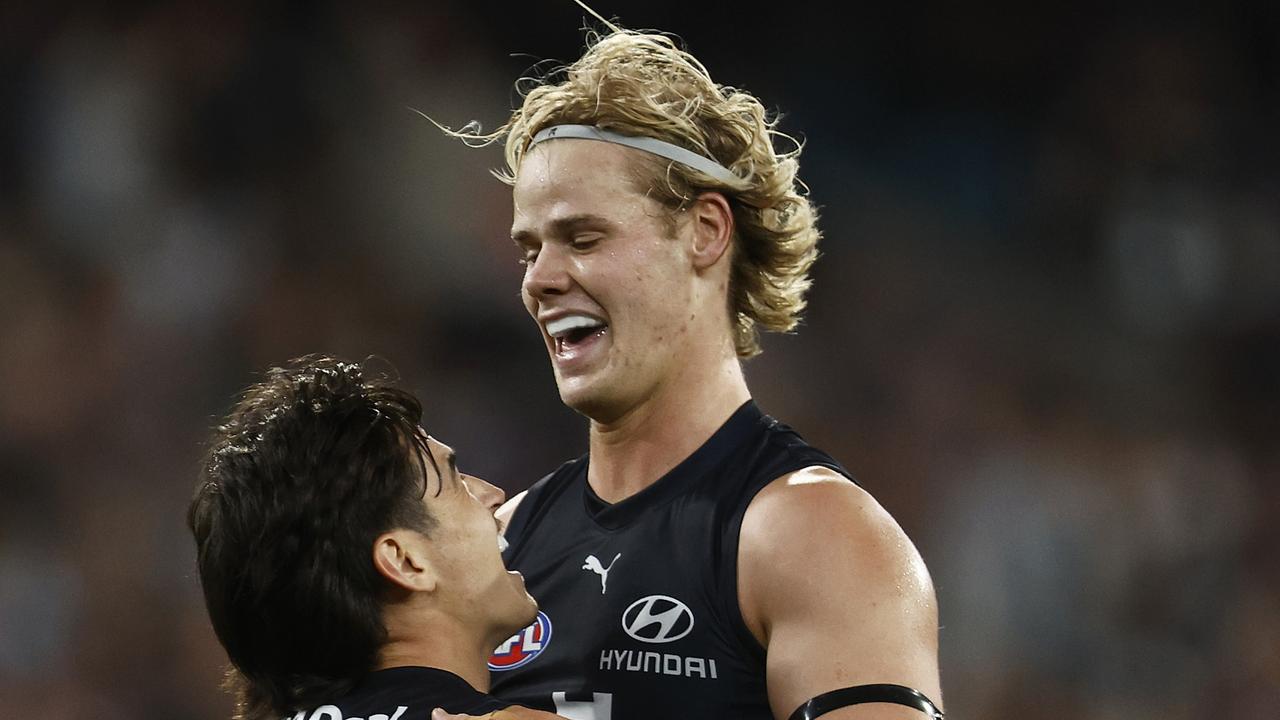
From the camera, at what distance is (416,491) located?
8.74ft

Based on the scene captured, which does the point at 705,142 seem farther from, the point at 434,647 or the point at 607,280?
the point at 434,647

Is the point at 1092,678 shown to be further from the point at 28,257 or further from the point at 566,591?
the point at 28,257

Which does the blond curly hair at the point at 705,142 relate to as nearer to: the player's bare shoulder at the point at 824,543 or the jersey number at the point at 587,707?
the player's bare shoulder at the point at 824,543

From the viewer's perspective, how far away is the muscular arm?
2.45m

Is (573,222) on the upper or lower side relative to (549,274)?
upper

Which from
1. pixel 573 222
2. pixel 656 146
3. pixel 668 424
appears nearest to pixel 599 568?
pixel 668 424

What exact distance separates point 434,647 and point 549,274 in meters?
0.97

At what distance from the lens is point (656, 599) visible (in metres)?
2.87

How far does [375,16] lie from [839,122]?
274cm

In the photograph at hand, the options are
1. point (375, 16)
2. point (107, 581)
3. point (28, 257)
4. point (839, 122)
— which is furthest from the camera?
point (839, 122)

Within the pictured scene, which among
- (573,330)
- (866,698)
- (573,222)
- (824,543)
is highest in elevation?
(573,222)

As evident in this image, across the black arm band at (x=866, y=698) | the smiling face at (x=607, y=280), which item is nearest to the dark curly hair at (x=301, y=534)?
the smiling face at (x=607, y=280)

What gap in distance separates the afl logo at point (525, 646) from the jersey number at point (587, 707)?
0.53 feet

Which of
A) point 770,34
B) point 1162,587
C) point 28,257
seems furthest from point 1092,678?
point 28,257
